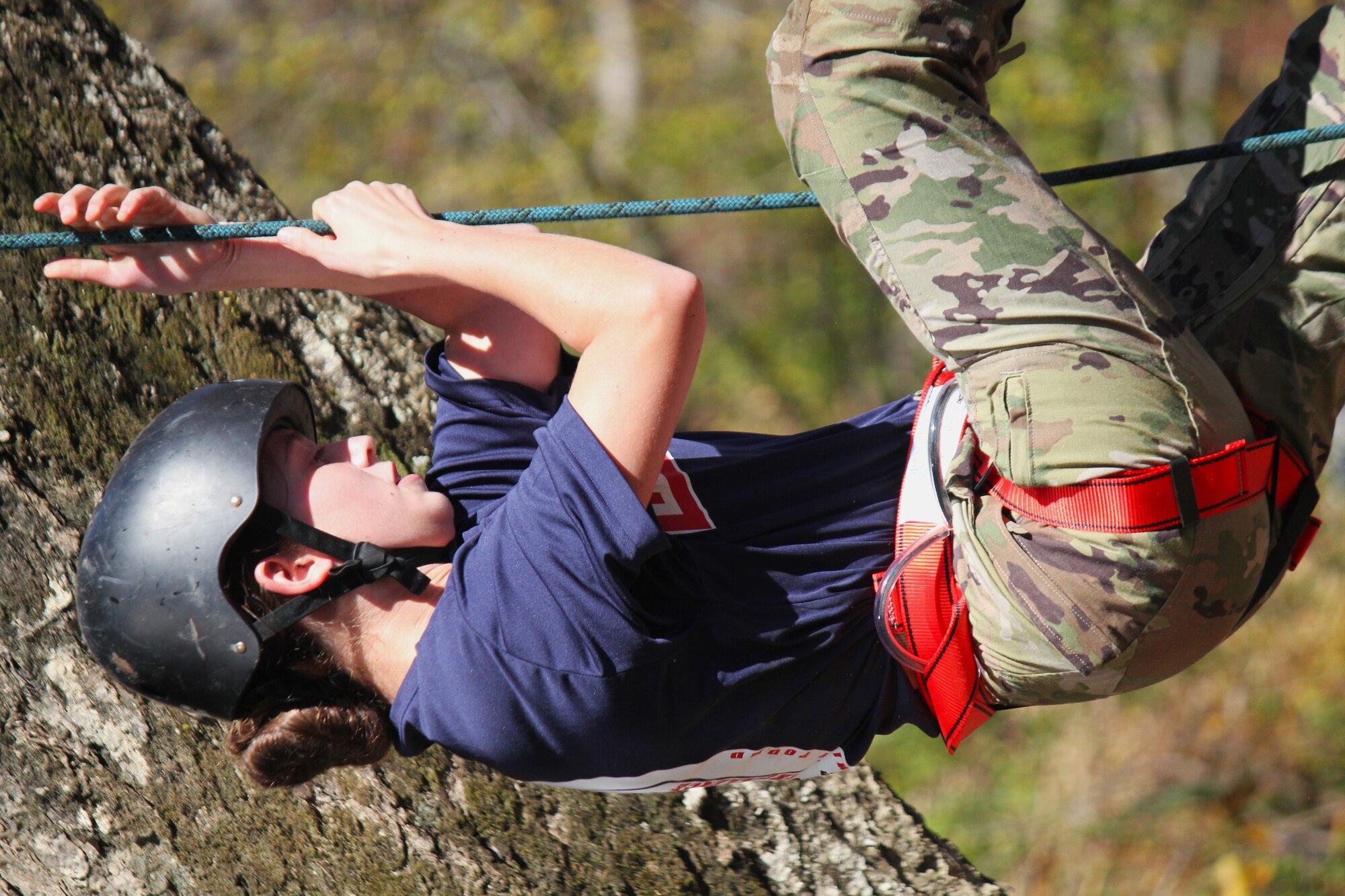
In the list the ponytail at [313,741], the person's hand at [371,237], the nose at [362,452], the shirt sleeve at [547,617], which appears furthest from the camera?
the nose at [362,452]

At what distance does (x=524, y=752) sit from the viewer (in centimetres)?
163

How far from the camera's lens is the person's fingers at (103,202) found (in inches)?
66.9

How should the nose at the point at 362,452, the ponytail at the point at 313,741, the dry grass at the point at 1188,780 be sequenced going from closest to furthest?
the ponytail at the point at 313,741 → the nose at the point at 362,452 → the dry grass at the point at 1188,780

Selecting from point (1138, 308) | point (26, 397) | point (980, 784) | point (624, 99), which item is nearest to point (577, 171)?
point (624, 99)

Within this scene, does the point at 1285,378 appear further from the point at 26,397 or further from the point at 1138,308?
the point at 26,397

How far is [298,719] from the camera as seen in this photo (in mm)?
1743

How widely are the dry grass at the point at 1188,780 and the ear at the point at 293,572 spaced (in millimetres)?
3830

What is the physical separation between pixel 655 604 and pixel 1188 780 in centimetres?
411

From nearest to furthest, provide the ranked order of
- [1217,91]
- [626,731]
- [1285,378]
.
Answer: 1. [626,731]
2. [1285,378]
3. [1217,91]

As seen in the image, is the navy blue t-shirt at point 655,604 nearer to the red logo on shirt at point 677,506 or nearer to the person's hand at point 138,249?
the red logo on shirt at point 677,506

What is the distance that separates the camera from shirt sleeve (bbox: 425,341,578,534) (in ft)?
6.15

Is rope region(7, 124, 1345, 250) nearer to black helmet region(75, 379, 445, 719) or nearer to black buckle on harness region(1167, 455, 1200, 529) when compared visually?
black helmet region(75, 379, 445, 719)

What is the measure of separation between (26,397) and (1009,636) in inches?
71.7

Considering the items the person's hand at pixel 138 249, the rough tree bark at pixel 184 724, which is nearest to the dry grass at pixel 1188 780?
the rough tree bark at pixel 184 724
